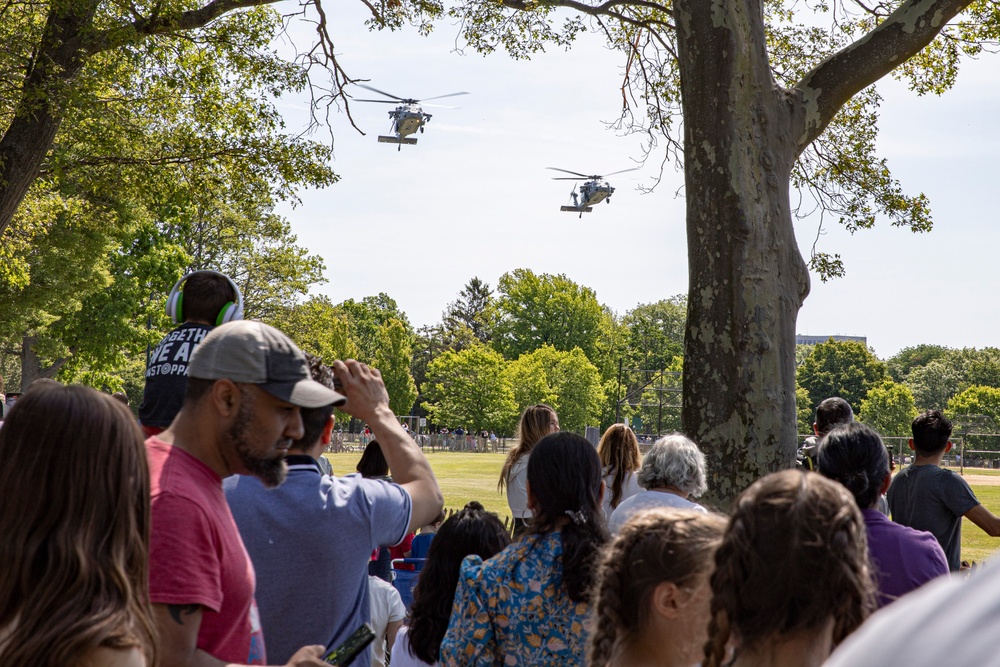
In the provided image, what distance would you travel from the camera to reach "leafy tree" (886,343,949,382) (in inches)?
5768

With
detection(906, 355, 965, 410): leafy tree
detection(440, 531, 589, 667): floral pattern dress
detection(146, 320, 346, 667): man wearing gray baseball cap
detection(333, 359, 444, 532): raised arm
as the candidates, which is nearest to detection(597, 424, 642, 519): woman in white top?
detection(440, 531, 589, 667): floral pattern dress

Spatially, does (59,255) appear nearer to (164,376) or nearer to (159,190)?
(159,190)

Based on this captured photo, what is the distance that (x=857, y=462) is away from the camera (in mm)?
4168

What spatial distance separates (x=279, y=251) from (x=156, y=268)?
23.3 feet

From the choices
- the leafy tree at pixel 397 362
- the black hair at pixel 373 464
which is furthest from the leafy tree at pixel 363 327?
the black hair at pixel 373 464

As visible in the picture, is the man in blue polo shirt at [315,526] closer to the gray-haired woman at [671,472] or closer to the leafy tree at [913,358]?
the gray-haired woman at [671,472]

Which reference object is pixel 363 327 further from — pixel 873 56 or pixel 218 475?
pixel 218 475

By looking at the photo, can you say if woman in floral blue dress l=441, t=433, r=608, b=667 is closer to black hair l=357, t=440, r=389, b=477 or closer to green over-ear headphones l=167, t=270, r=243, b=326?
green over-ear headphones l=167, t=270, r=243, b=326

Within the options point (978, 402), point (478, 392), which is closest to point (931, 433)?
point (478, 392)

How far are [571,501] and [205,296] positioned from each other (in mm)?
1718

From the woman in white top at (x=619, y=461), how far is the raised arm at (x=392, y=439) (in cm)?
398

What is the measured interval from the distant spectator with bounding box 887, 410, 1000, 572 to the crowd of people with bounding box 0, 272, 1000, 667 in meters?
2.69

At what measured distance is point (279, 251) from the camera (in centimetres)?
4516

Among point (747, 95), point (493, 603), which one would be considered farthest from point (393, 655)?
point (747, 95)
